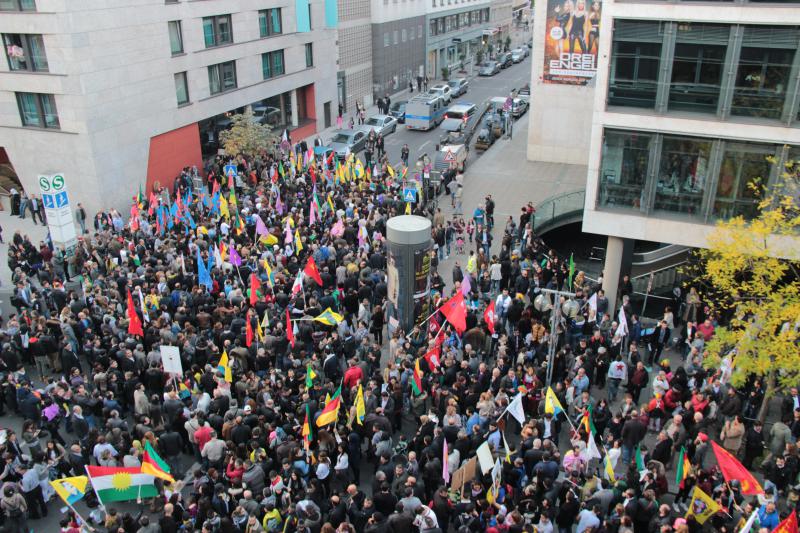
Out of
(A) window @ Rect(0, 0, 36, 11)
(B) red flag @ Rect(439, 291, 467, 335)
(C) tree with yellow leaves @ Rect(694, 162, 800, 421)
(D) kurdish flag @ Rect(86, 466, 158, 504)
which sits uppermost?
(A) window @ Rect(0, 0, 36, 11)

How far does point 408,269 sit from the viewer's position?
789 inches

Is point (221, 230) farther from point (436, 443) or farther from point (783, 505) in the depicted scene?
point (783, 505)

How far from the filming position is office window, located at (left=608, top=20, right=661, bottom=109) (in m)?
20.5

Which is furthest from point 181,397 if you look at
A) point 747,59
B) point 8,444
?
point 747,59

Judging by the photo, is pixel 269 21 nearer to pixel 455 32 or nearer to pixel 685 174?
pixel 685 174

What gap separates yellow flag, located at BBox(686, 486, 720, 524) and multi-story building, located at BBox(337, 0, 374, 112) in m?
46.3

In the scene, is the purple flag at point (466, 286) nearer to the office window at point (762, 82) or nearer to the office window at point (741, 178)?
the office window at point (741, 178)

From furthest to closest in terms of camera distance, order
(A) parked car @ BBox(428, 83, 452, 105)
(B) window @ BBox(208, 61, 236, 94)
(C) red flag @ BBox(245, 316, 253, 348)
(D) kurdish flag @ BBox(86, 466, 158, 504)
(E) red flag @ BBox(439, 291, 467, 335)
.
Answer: (A) parked car @ BBox(428, 83, 452, 105) < (B) window @ BBox(208, 61, 236, 94) < (E) red flag @ BBox(439, 291, 467, 335) < (C) red flag @ BBox(245, 316, 253, 348) < (D) kurdish flag @ BBox(86, 466, 158, 504)

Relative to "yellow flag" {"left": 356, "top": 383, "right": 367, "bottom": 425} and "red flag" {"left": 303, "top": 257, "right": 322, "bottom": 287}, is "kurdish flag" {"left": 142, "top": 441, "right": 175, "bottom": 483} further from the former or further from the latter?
"red flag" {"left": 303, "top": 257, "right": 322, "bottom": 287}

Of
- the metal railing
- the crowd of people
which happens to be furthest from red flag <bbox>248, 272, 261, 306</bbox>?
the metal railing

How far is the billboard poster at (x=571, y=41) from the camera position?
121ft

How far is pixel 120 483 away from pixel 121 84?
23.9 meters

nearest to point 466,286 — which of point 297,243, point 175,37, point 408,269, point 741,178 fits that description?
point 408,269

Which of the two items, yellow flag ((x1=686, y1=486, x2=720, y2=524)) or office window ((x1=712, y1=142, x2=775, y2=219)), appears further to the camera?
office window ((x1=712, y1=142, x2=775, y2=219))
